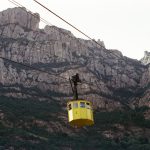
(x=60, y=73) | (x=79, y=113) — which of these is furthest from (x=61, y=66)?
(x=79, y=113)

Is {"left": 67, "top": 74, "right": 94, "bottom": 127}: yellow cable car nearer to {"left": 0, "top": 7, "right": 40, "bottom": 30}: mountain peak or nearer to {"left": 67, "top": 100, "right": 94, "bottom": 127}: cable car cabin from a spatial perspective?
{"left": 67, "top": 100, "right": 94, "bottom": 127}: cable car cabin

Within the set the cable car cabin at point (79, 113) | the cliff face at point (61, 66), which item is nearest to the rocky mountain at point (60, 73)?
the cliff face at point (61, 66)

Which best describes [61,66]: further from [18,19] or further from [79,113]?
[79,113]

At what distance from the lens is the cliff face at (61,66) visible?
452 ft

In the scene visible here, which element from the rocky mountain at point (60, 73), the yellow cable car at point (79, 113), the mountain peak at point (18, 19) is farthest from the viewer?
the mountain peak at point (18, 19)

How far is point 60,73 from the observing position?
143m

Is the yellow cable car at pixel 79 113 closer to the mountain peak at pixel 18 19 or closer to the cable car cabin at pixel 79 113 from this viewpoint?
the cable car cabin at pixel 79 113

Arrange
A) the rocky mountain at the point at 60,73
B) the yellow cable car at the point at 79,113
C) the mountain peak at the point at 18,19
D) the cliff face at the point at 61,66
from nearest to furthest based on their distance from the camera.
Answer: the yellow cable car at the point at 79,113 → the rocky mountain at the point at 60,73 → the cliff face at the point at 61,66 → the mountain peak at the point at 18,19

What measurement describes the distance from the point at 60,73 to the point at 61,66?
7714 millimetres

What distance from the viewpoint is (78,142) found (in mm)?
106688

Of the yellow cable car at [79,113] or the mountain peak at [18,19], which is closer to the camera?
the yellow cable car at [79,113]

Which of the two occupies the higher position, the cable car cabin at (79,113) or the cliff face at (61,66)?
the cliff face at (61,66)

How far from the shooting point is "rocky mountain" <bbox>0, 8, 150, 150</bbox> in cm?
12888

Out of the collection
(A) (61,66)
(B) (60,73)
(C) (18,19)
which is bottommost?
(B) (60,73)
